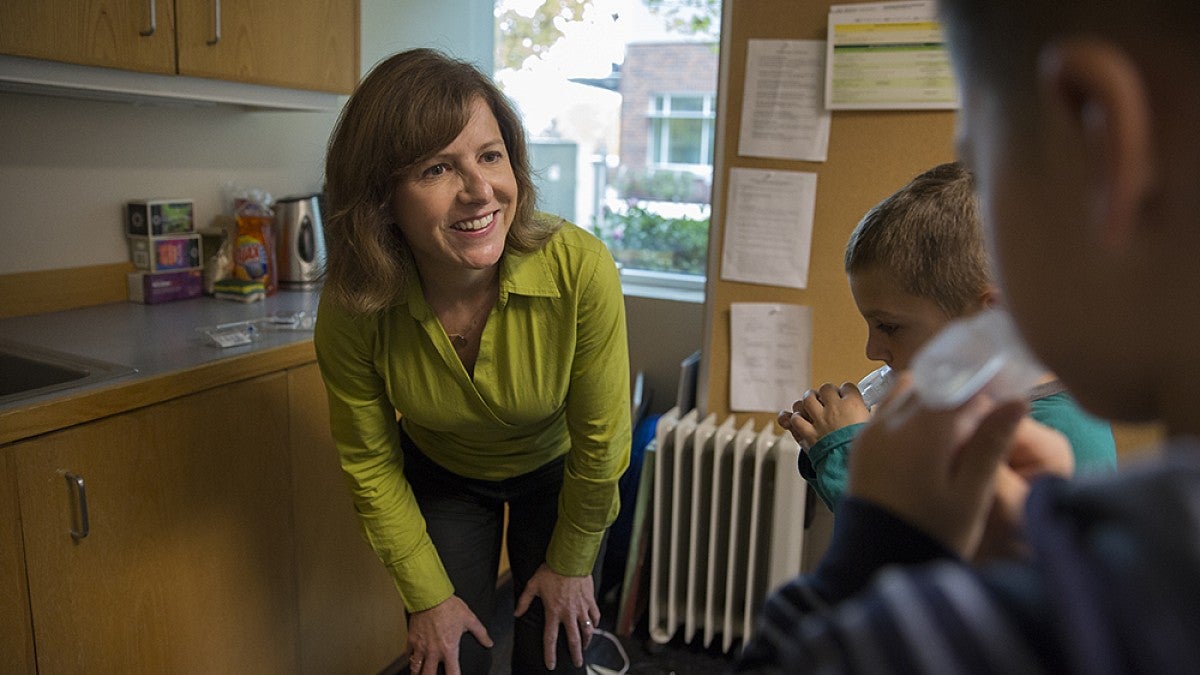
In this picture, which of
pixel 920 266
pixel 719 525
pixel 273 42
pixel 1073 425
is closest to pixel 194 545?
pixel 273 42

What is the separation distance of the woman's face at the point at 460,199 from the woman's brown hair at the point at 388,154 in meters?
0.02

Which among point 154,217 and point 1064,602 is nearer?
point 1064,602

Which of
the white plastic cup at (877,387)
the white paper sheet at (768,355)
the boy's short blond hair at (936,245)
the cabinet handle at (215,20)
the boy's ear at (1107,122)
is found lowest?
the white paper sheet at (768,355)

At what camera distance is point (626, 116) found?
128 inches

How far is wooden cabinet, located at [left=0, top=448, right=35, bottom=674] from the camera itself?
132 centimetres

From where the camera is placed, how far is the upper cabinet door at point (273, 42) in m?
1.87

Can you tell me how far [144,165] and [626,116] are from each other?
168 centimetres

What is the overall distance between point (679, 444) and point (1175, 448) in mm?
1881

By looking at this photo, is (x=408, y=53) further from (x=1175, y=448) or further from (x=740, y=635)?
(x=740, y=635)

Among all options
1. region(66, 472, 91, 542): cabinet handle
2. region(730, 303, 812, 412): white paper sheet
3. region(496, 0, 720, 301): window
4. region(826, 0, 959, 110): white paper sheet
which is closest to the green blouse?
region(66, 472, 91, 542): cabinet handle

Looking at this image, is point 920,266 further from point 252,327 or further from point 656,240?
point 656,240

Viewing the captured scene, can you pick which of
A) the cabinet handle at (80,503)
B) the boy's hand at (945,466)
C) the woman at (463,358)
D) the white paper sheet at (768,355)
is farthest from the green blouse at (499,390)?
the boy's hand at (945,466)

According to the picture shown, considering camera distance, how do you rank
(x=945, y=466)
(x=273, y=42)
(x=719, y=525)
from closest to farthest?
(x=945, y=466) → (x=273, y=42) → (x=719, y=525)

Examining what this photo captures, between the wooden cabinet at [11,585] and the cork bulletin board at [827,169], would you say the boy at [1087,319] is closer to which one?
the wooden cabinet at [11,585]
